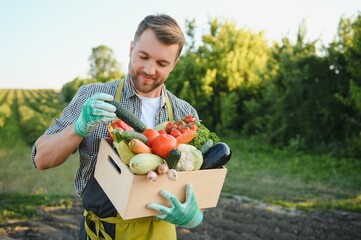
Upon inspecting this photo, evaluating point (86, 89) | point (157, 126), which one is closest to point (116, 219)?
point (157, 126)

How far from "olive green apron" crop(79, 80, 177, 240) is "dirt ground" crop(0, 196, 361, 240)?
2985 millimetres

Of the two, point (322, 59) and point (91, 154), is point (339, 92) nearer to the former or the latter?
point (322, 59)

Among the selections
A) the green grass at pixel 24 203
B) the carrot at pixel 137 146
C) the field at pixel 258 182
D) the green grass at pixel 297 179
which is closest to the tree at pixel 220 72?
the field at pixel 258 182

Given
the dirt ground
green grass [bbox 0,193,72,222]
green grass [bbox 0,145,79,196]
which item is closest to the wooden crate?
the dirt ground

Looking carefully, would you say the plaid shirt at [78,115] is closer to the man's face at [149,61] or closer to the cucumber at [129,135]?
the man's face at [149,61]

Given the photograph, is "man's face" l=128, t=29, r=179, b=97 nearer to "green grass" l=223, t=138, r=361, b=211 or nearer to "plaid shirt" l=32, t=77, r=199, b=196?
"plaid shirt" l=32, t=77, r=199, b=196

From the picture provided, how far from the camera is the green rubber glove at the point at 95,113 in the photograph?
6.01ft

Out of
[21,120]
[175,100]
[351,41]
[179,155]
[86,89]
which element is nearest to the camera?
[179,155]

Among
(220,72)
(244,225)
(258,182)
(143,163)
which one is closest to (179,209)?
(143,163)

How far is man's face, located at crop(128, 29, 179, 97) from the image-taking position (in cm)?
213

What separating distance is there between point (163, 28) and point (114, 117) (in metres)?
0.60

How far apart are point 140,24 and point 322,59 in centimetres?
1057

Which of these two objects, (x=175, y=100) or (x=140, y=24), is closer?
(x=140, y=24)

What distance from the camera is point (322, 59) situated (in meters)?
11.6
